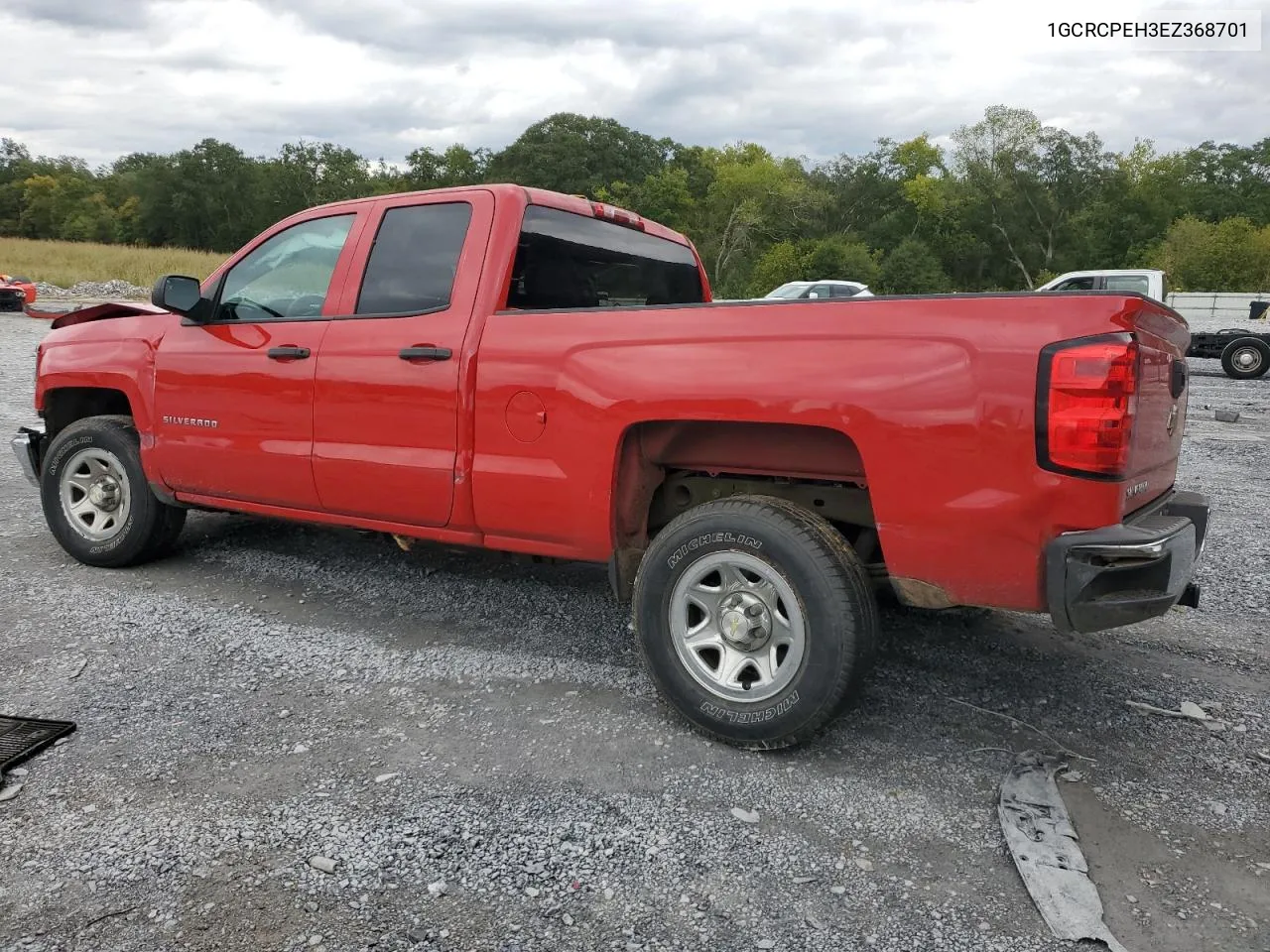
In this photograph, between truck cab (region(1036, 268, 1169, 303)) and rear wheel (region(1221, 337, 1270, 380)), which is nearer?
rear wheel (region(1221, 337, 1270, 380))

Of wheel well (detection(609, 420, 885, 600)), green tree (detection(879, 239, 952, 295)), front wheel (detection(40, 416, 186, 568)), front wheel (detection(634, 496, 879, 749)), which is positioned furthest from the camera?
green tree (detection(879, 239, 952, 295))

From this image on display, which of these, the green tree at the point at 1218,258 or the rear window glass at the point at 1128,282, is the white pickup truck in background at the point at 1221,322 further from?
the green tree at the point at 1218,258

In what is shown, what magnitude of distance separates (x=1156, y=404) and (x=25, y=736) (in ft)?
12.8

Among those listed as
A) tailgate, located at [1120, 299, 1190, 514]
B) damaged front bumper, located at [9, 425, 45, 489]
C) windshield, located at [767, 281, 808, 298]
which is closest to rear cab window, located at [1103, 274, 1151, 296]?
windshield, located at [767, 281, 808, 298]

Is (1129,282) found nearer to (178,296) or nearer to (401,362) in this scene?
(401,362)

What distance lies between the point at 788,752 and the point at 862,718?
418 mm

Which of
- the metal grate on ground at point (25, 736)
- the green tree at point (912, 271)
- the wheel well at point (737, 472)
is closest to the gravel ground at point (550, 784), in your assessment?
the metal grate on ground at point (25, 736)

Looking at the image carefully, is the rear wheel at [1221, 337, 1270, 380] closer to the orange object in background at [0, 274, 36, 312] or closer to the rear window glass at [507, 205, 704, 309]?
the rear window glass at [507, 205, 704, 309]

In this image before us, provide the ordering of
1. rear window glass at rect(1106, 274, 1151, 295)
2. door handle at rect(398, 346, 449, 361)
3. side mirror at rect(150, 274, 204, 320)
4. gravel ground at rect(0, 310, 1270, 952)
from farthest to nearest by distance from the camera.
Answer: rear window glass at rect(1106, 274, 1151, 295) < side mirror at rect(150, 274, 204, 320) < door handle at rect(398, 346, 449, 361) < gravel ground at rect(0, 310, 1270, 952)

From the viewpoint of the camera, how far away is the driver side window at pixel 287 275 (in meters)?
4.32

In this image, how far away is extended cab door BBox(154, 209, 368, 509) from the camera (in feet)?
13.9

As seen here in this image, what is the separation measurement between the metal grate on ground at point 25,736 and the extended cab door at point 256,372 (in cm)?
141

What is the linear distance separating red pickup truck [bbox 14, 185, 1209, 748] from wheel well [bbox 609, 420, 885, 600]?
11mm

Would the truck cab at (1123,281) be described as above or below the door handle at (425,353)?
above
